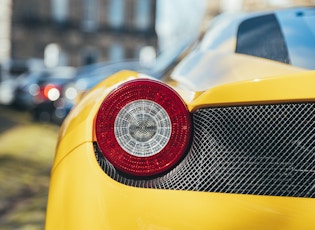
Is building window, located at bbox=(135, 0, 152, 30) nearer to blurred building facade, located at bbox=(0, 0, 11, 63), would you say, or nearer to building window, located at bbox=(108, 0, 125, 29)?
building window, located at bbox=(108, 0, 125, 29)

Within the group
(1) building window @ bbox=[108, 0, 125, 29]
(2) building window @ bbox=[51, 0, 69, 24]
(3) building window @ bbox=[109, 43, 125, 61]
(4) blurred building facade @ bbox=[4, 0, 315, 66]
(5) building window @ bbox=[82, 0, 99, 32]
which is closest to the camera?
(4) blurred building facade @ bbox=[4, 0, 315, 66]

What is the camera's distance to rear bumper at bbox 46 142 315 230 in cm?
185

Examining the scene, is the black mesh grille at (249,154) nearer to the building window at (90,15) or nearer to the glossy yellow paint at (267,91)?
the glossy yellow paint at (267,91)

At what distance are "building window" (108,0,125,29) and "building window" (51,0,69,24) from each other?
3.90 metres

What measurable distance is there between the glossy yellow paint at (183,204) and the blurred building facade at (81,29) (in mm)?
48906

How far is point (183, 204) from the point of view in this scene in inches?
74.3

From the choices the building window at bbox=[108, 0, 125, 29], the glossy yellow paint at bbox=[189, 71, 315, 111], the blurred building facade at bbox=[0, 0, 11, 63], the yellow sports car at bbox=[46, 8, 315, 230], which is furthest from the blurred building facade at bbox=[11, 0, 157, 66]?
the glossy yellow paint at bbox=[189, 71, 315, 111]

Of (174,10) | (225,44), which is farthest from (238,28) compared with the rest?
(174,10)

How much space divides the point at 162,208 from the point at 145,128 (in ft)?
0.78

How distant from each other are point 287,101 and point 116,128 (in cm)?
50

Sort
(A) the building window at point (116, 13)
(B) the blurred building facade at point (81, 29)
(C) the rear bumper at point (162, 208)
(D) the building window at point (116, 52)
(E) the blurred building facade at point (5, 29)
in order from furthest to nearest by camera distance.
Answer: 1. (D) the building window at point (116, 52)
2. (A) the building window at point (116, 13)
3. (B) the blurred building facade at point (81, 29)
4. (E) the blurred building facade at point (5, 29)
5. (C) the rear bumper at point (162, 208)

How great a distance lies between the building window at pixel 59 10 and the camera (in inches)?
2018

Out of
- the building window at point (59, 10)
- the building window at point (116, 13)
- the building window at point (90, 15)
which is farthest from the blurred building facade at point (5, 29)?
the building window at point (116, 13)

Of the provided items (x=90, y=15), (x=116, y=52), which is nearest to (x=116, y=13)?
(x=90, y=15)
